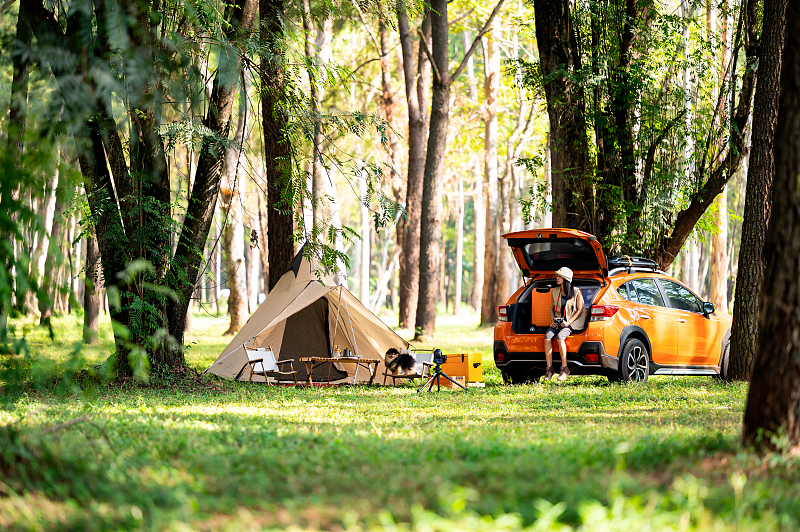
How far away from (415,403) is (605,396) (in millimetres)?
2362

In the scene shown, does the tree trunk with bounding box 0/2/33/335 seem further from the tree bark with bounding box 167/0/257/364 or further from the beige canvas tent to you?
the beige canvas tent

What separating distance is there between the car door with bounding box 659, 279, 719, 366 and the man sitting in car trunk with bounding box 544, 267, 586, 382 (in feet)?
5.62

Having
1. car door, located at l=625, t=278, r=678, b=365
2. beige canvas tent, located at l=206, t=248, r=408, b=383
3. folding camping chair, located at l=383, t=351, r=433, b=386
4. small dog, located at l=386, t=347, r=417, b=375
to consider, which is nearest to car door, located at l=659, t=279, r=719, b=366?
car door, located at l=625, t=278, r=678, b=365

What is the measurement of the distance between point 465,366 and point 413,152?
12042mm

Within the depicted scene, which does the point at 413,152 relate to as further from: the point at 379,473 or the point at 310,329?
the point at 379,473

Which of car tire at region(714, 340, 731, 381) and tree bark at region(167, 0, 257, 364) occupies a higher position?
tree bark at region(167, 0, 257, 364)

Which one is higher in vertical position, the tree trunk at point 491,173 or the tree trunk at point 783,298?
the tree trunk at point 491,173

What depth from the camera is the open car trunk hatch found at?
1079 cm

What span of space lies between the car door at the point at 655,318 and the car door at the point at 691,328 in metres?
0.15

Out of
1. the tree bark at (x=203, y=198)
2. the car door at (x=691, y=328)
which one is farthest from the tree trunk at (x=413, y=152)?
the tree bark at (x=203, y=198)

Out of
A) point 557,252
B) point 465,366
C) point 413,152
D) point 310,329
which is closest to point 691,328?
point 557,252

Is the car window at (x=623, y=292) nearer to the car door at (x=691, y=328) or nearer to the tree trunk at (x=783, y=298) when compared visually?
the car door at (x=691, y=328)

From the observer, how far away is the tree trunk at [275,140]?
1119 centimetres

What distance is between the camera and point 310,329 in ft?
46.1
